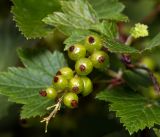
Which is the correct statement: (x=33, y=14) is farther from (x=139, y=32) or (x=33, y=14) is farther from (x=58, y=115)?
(x=58, y=115)

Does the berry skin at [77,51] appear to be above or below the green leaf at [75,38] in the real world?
below

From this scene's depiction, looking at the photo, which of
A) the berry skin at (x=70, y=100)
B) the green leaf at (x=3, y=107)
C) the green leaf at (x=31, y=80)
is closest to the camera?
the berry skin at (x=70, y=100)

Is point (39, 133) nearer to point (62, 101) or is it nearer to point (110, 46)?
point (62, 101)

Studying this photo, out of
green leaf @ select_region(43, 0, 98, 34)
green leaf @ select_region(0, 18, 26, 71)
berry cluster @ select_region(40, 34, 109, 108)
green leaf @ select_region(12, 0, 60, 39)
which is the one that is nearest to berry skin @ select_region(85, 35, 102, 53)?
berry cluster @ select_region(40, 34, 109, 108)

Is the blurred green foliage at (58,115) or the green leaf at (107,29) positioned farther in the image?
the blurred green foliage at (58,115)

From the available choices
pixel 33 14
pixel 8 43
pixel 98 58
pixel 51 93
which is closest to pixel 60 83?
pixel 51 93

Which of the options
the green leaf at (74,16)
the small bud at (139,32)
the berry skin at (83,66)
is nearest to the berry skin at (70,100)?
the berry skin at (83,66)

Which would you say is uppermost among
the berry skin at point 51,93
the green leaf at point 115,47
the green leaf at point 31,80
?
the green leaf at point 115,47

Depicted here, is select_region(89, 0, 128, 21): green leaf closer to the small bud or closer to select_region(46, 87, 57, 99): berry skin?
the small bud

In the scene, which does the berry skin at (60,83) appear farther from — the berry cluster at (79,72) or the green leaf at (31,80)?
the green leaf at (31,80)
